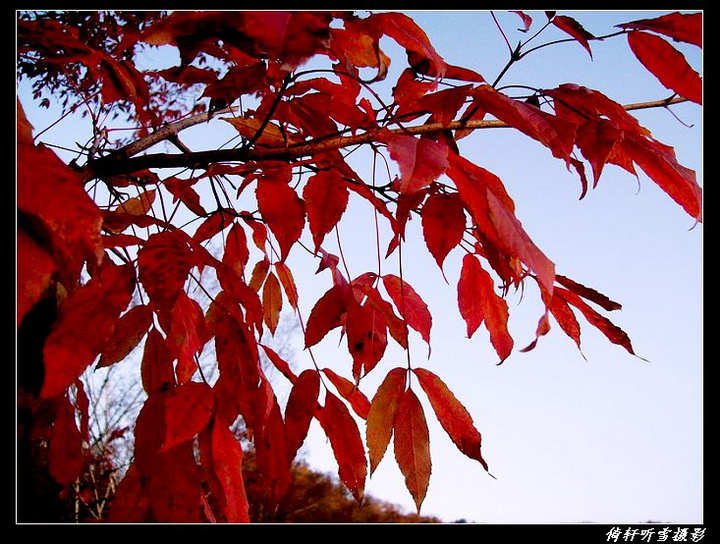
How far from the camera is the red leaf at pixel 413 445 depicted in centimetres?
61

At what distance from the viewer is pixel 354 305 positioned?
70cm

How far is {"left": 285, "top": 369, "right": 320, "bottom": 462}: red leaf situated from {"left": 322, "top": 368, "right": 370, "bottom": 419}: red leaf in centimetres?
2

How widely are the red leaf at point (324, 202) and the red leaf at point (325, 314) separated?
0.12 m

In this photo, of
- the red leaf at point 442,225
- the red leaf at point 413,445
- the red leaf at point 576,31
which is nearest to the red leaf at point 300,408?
the red leaf at point 413,445

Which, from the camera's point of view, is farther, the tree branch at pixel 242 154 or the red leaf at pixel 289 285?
the red leaf at pixel 289 285

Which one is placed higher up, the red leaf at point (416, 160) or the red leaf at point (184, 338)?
the red leaf at point (416, 160)

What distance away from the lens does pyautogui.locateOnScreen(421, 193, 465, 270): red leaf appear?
59 centimetres

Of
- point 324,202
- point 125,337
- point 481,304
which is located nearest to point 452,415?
point 481,304

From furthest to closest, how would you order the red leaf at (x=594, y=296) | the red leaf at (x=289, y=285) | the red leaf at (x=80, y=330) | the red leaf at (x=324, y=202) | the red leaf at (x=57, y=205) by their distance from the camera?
1. the red leaf at (x=289, y=285)
2. the red leaf at (x=594, y=296)
3. the red leaf at (x=324, y=202)
4. the red leaf at (x=80, y=330)
5. the red leaf at (x=57, y=205)

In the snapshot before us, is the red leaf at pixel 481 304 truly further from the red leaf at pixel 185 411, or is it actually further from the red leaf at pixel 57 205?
the red leaf at pixel 57 205

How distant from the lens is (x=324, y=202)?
0.58 m

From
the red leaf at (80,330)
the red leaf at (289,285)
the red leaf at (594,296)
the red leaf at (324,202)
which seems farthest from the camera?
the red leaf at (289,285)

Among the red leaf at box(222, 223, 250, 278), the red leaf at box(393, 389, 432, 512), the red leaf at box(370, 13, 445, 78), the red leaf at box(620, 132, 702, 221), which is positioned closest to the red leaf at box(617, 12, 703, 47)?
the red leaf at box(620, 132, 702, 221)
